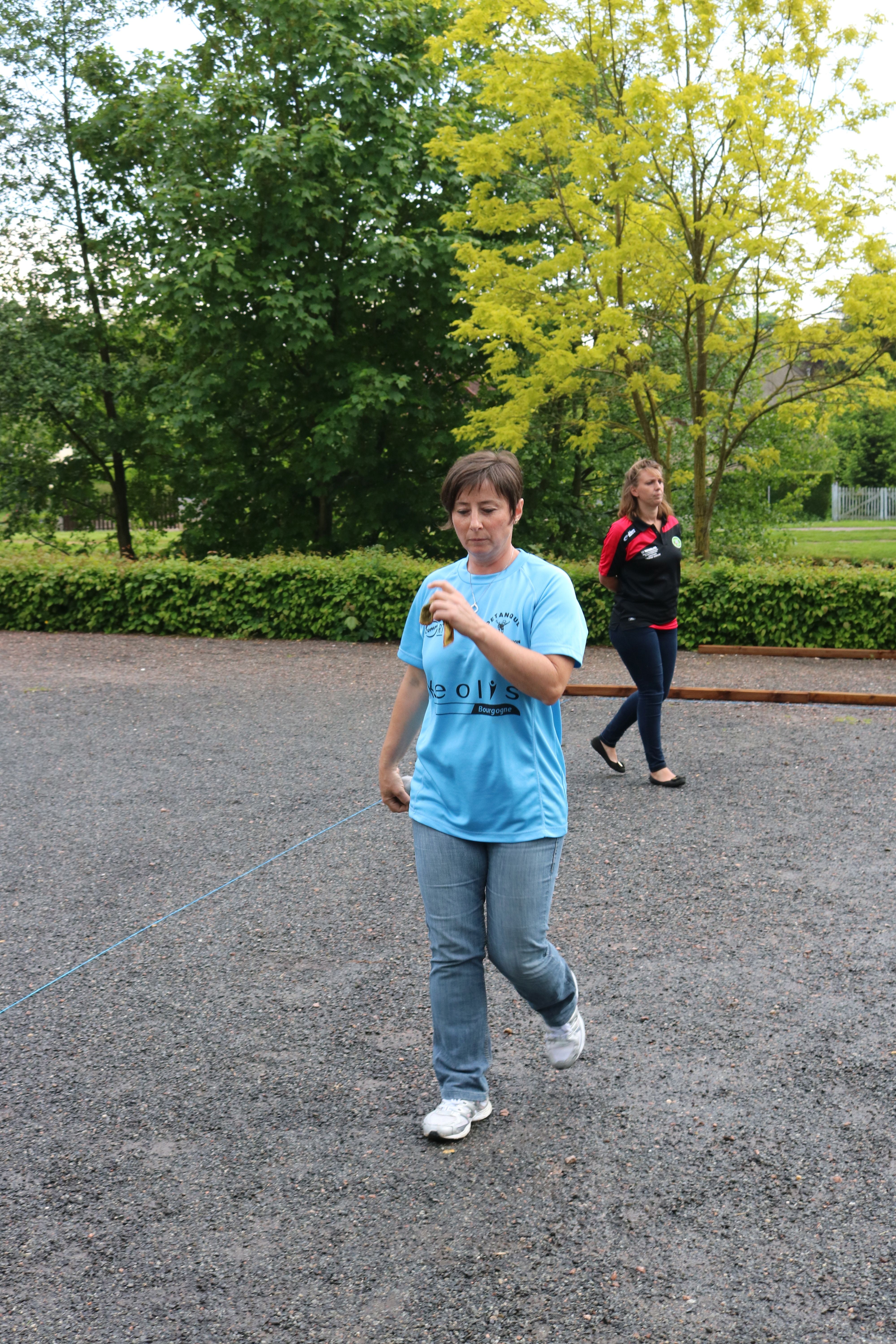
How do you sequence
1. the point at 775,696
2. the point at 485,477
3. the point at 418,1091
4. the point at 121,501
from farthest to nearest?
1. the point at 121,501
2. the point at 775,696
3. the point at 418,1091
4. the point at 485,477

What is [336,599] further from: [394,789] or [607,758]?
[394,789]

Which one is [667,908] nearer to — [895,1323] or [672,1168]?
[672,1168]

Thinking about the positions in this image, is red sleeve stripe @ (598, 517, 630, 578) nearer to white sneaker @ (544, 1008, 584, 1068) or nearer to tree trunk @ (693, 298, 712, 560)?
white sneaker @ (544, 1008, 584, 1068)

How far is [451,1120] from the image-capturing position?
3.12 metres

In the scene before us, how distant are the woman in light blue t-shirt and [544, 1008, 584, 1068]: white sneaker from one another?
0.26 metres

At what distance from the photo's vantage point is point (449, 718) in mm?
3014

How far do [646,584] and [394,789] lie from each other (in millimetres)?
3993

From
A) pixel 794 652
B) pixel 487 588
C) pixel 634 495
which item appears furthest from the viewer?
pixel 794 652

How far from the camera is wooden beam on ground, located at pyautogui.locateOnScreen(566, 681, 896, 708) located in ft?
33.2

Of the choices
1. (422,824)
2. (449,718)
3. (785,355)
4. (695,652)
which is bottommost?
(695,652)

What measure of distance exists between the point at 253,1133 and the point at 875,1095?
69.7 inches

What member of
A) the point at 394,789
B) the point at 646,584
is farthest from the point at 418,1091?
the point at 646,584

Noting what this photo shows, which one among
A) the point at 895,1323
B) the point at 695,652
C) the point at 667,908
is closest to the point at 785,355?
the point at 695,652

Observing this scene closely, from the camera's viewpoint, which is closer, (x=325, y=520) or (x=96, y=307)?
(x=325, y=520)
